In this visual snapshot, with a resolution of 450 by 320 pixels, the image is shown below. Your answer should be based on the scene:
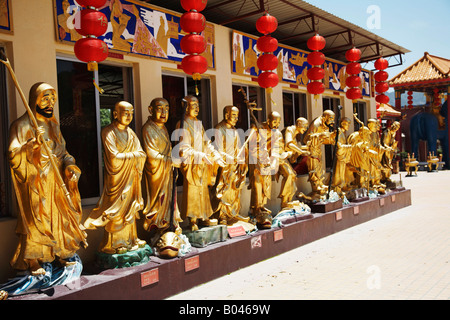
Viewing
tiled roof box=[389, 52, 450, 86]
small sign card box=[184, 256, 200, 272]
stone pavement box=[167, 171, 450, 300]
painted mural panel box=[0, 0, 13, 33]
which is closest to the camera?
painted mural panel box=[0, 0, 13, 33]

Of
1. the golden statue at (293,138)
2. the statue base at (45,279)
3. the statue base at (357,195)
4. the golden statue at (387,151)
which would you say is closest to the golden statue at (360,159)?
the statue base at (357,195)

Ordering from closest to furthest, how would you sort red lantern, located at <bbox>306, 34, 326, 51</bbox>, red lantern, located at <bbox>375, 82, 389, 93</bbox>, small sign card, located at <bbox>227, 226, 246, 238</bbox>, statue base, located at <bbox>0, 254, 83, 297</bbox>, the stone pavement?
statue base, located at <bbox>0, 254, 83, 297</bbox> < the stone pavement < small sign card, located at <bbox>227, 226, 246, 238</bbox> < red lantern, located at <bbox>306, 34, 326, 51</bbox> < red lantern, located at <bbox>375, 82, 389, 93</bbox>

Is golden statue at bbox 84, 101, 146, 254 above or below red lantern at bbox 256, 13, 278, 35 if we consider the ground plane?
below

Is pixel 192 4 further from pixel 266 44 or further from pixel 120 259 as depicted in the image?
pixel 120 259

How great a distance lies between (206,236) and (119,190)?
4.31 feet

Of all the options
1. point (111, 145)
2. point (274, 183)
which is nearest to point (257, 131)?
point (274, 183)

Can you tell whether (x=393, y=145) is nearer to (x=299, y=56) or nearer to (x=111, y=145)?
(x=299, y=56)

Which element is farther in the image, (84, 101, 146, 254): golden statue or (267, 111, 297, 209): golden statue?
(267, 111, 297, 209): golden statue

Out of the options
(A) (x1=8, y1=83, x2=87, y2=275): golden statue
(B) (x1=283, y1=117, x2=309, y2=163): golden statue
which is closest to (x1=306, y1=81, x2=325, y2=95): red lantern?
(B) (x1=283, y1=117, x2=309, y2=163): golden statue

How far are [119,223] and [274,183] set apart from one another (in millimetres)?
4007

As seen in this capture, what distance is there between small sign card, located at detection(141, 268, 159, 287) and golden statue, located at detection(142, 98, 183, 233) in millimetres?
630

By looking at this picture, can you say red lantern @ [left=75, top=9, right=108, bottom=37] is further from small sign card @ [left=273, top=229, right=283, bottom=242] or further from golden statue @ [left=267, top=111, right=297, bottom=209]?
small sign card @ [left=273, top=229, right=283, bottom=242]

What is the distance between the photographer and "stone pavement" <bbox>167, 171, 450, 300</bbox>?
4313 millimetres

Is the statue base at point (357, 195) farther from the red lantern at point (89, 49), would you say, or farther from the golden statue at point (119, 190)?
the red lantern at point (89, 49)
